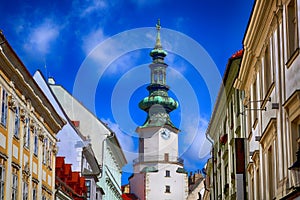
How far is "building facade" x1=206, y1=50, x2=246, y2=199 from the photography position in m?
25.1

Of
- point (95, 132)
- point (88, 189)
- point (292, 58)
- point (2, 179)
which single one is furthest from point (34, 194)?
point (95, 132)

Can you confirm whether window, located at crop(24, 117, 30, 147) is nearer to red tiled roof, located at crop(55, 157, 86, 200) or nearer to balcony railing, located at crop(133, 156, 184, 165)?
red tiled roof, located at crop(55, 157, 86, 200)

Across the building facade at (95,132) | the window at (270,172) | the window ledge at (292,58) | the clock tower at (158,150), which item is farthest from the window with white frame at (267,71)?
the clock tower at (158,150)

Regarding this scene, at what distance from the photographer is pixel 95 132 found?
60.2 meters

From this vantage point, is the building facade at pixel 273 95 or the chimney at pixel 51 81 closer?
the building facade at pixel 273 95

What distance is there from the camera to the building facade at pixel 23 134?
2459 centimetres

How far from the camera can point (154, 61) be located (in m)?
104

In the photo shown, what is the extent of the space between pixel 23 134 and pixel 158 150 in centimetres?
8089

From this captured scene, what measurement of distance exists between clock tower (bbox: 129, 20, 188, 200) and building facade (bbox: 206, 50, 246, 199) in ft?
208

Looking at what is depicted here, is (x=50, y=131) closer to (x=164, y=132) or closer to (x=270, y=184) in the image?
(x=270, y=184)

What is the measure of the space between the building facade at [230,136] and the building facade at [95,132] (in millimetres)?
18874

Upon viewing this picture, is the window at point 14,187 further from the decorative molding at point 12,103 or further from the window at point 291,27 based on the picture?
the window at point 291,27

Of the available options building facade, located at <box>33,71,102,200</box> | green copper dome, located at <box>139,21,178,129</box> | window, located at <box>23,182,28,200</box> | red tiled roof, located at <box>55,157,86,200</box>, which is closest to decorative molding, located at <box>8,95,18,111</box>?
window, located at <box>23,182,28,200</box>

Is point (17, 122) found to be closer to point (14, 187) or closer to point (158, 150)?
point (14, 187)
